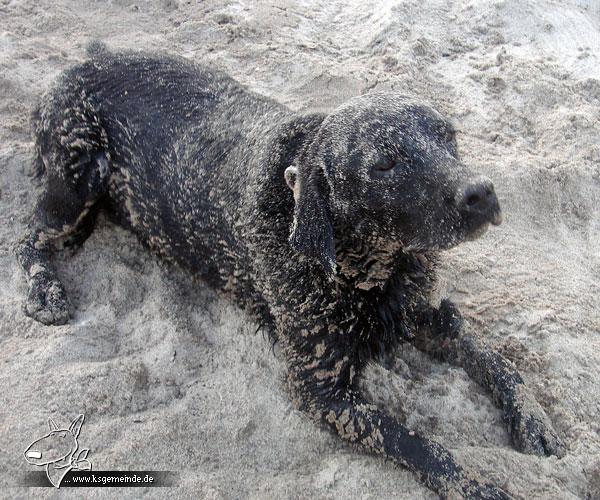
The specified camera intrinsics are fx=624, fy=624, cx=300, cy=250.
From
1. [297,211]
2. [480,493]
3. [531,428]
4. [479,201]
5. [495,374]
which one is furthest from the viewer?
[495,374]

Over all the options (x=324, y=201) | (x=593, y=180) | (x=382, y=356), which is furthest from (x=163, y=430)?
(x=593, y=180)

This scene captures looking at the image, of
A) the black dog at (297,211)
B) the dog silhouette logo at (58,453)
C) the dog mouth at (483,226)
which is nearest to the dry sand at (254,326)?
the dog silhouette logo at (58,453)

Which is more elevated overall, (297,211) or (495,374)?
(297,211)

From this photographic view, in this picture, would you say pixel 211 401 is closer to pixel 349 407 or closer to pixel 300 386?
A: pixel 300 386

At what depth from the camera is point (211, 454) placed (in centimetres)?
313

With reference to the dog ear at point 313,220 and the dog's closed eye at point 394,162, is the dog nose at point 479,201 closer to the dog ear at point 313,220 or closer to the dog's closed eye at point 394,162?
the dog's closed eye at point 394,162

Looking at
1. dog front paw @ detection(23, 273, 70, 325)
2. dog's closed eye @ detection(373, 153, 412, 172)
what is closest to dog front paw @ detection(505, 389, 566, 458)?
dog's closed eye @ detection(373, 153, 412, 172)

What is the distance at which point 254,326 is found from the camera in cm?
381

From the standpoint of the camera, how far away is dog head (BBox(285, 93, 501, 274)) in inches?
102

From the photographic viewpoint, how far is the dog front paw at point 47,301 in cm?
375

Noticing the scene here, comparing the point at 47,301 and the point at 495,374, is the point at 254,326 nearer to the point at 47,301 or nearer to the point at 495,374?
the point at 47,301

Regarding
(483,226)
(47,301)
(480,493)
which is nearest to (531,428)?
(480,493)

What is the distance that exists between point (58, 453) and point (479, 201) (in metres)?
2.27

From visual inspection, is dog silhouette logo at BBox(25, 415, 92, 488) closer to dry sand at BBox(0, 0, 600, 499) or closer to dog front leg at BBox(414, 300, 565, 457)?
dry sand at BBox(0, 0, 600, 499)
